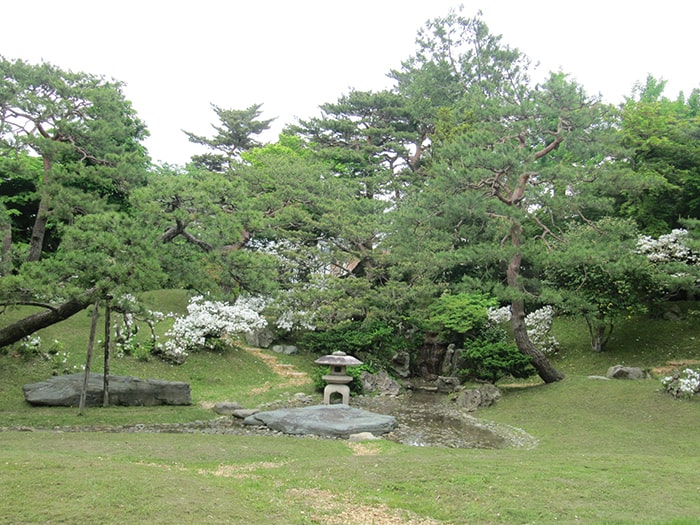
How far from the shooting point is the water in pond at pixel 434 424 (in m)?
10.9

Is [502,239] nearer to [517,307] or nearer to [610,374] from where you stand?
[517,307]

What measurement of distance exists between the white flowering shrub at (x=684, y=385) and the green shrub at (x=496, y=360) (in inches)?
161

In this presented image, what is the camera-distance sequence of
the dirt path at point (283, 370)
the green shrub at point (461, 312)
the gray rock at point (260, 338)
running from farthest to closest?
the gray rock at point (260, 338) < the dirt path at point (283, 370) < the green shrub at point (461, 312)

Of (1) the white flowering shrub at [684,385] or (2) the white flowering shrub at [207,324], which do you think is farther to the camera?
(2) the white flowering shrub at [207,324]

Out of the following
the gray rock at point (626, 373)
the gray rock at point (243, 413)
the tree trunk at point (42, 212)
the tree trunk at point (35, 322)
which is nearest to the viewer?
the tree trunk at point (35, 322)

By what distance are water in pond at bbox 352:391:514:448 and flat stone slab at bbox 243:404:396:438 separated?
0.42 metres

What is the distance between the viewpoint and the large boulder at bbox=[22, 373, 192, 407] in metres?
12.0

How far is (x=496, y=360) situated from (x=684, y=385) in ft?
17.5

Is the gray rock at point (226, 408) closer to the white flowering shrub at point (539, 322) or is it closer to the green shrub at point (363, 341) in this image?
the green shrub at point (363, 341)

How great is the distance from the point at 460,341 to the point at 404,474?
1434 cm

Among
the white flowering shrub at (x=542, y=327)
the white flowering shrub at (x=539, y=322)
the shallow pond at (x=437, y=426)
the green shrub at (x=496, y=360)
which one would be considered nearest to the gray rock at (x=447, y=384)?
the green shrub at (x=496, y=360)

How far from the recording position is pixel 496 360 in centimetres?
1639

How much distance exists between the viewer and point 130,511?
4.83 meters

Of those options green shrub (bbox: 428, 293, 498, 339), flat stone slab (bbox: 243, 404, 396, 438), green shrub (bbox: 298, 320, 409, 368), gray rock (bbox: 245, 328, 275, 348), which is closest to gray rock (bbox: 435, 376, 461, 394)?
green shrub (bbox: 428, 293, 498, 339)
